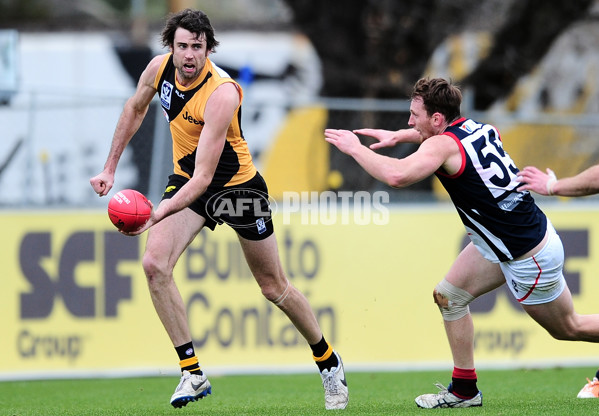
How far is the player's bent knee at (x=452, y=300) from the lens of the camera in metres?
6.25

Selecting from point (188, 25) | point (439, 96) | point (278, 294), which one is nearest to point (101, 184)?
point (188, 25)

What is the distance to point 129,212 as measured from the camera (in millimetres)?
5676

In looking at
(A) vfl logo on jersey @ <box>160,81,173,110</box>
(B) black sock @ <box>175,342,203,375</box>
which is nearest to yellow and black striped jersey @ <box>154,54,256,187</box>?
(A) vfl logo on jersey @ <box>160,81,173,110</box>

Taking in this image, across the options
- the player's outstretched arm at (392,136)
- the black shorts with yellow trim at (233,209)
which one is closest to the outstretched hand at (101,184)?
the black shorts with yellow trim at (233,209)

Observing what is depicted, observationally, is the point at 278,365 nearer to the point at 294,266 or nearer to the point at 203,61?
the point at 294,266

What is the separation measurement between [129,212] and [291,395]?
2521 millimetres

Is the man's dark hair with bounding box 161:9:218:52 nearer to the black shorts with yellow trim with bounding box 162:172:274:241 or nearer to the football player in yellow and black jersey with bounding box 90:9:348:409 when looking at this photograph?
the football player in yellow and black jersey with bounding box 90:9:348:409

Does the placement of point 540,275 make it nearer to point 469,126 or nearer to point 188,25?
point 469,126

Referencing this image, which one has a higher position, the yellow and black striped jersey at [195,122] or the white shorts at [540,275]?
the yellow and black striped jersey at [195,122]

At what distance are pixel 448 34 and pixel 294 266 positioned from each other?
21.5 ft

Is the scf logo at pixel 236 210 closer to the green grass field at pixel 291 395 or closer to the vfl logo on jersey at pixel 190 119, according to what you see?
the vfl logo on jersey at pixel 190 119

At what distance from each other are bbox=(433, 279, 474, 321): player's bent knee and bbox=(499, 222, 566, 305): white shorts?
14.6 inches

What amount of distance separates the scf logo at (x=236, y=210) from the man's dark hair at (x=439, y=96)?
132 centimetres

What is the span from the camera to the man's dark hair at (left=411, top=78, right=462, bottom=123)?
230 inches
